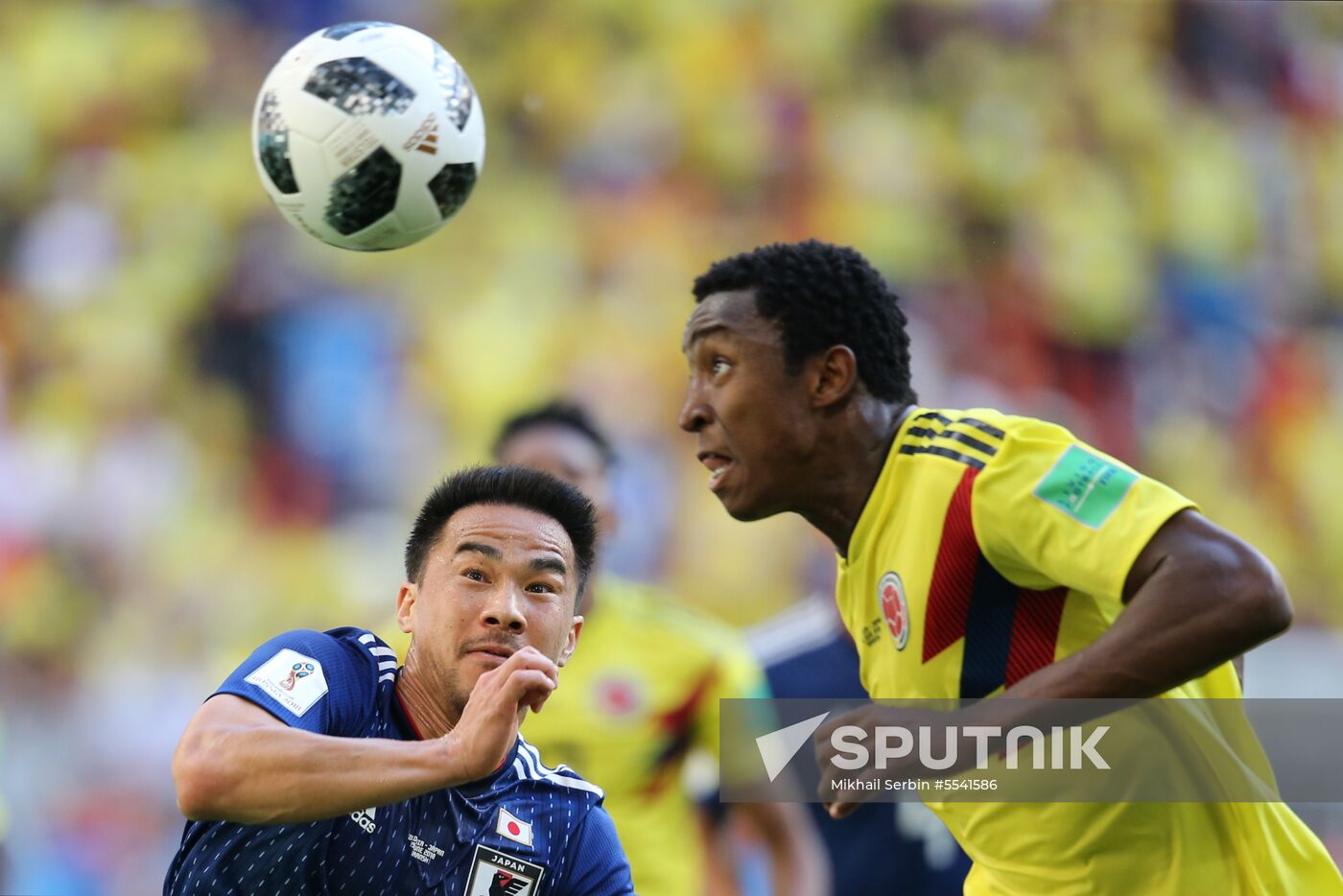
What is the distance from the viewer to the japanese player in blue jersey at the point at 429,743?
2.37 meters

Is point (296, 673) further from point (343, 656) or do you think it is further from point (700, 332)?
point (700, 332)

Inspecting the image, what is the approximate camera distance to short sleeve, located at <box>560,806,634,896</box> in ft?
9.86

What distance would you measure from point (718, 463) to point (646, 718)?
213 cm

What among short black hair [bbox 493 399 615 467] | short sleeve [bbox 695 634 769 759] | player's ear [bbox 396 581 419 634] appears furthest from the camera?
short black hair [bbox 493 399 615 467]

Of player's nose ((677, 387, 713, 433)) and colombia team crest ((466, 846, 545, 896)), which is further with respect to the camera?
player's nose ((677, 387, 713, 433))

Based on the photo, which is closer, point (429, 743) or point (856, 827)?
point (429, 743)

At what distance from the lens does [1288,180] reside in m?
10.6

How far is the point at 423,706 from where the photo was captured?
2.91 metres

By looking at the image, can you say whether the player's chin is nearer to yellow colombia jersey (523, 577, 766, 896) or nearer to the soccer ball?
the soccer ball

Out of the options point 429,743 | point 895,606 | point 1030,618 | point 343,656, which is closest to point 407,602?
point 343,656

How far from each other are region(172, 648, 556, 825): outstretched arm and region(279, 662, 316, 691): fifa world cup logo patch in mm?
202

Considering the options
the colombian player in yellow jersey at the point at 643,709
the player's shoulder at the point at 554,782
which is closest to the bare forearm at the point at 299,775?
the player's shoulder at the point at 554,782

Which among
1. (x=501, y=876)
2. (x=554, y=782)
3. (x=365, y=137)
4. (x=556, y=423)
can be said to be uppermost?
(x=556, y=423)

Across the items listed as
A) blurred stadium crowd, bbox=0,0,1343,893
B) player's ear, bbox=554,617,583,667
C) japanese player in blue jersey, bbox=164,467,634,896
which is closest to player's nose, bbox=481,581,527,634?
japanese player in blue jersey, bbox=164,467,634,896
